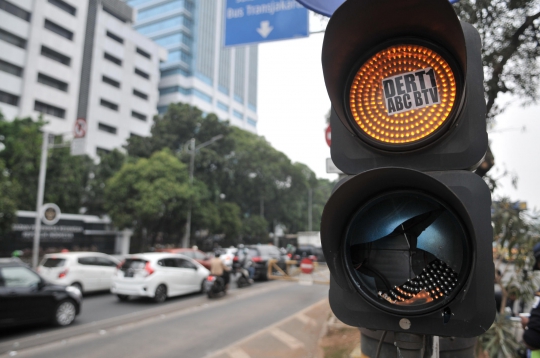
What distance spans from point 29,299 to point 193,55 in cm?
6271

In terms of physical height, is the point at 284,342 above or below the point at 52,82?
below

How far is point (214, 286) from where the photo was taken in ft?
42.9

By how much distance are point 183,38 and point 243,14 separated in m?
66.1

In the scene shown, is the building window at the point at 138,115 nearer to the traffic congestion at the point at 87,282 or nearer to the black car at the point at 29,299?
the traffic congestion at the point at 87,282

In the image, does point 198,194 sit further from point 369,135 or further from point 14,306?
point 369,135

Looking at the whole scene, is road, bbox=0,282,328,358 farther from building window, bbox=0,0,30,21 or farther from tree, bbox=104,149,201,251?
building window, bbox=0,0,30,21

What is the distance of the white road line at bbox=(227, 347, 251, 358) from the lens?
250 inches

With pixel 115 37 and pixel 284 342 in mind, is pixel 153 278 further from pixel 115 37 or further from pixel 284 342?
pixel 115 37

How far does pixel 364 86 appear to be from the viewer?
1.52 meters

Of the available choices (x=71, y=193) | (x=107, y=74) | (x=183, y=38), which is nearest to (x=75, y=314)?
(x=71, y=193)

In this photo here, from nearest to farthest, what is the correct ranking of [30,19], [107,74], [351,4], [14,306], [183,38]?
[351,4] < [14,306] < [30,19] < [107,74] < [183,38]

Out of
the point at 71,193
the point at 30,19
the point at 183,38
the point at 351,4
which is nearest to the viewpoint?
the point at 351,4

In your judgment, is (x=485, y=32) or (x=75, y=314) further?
(x=75, y=314)

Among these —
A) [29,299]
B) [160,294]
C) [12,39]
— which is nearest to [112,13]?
[12,39]
